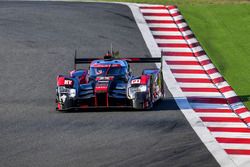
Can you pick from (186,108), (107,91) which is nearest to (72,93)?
(107,91)

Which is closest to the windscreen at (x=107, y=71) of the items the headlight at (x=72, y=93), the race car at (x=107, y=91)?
the race car at (x=107, y=91)

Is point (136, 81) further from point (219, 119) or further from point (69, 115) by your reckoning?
point (219, 119)

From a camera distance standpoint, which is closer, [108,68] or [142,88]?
[142,88]

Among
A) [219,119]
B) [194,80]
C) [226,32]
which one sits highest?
[219,119]

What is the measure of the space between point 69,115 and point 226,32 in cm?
1505

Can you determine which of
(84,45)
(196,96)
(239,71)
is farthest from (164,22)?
(196,96)

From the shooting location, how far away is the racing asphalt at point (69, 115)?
2569 centimetres

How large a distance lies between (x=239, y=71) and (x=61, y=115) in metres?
9.33

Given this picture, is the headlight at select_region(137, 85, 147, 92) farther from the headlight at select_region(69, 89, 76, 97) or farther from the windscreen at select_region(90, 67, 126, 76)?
the headlight at select_region(69, 89, 76, 97)

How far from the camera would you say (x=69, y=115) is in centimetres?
3059

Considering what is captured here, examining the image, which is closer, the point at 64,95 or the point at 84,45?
the point at 64,95

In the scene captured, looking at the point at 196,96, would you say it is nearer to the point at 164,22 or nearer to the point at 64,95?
the point at 64,95

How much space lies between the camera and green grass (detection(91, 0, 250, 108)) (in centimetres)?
3691

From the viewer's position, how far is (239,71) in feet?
123
